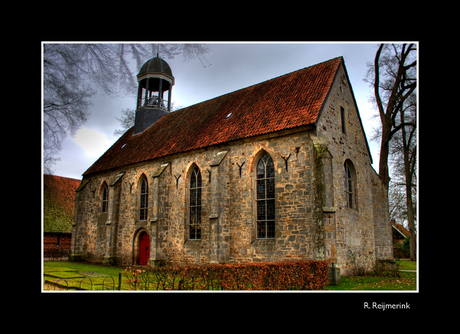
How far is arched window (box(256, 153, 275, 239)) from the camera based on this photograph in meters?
A: 15.0

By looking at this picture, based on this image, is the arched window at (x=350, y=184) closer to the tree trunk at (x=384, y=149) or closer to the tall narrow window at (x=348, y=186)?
the tall narrow window at (x=348, y=186)

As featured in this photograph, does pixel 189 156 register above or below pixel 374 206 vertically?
above

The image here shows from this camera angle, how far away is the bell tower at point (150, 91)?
26.2 metres

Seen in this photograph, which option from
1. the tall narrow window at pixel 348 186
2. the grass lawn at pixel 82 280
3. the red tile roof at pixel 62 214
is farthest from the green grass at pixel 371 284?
the red tile roof at pixel 62 214

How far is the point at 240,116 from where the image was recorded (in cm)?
1836

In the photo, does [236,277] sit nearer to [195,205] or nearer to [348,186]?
[195,205]

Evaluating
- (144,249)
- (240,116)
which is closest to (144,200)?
(144,249)

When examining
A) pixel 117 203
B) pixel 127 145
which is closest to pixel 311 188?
pixel 117 203

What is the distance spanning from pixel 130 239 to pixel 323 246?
43.2ft

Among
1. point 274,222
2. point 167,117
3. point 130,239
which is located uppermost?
point 167,117

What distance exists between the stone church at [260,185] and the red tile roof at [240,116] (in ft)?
0.28

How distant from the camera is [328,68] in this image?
55.7 feet

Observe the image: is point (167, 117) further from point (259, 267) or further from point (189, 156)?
point (259, 267)

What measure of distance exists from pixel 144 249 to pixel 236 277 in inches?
483
